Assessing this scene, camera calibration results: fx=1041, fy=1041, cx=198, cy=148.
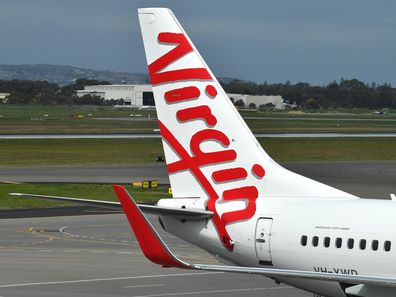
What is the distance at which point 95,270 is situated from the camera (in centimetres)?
4075

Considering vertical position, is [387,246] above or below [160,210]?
below

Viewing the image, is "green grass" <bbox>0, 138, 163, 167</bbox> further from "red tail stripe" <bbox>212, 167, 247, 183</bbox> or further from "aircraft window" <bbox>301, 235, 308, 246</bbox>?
"aircraft window" <bbox>301, 235, 308, 246</bbox>

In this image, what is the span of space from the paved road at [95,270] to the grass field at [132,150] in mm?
48863

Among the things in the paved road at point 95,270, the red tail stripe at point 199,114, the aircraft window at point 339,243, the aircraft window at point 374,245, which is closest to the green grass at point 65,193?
the paved road at point 95,270

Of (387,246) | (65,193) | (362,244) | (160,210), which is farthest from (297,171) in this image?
(387,246)

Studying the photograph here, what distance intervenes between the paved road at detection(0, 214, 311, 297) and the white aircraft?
6151 mm

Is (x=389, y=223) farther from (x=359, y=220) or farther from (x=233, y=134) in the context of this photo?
(x=233, y=134)

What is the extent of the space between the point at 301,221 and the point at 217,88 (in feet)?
15.3

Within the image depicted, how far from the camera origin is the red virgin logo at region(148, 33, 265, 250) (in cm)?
2977

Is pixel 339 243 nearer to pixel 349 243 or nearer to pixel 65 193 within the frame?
pixel 349 243

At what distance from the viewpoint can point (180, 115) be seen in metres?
30.0

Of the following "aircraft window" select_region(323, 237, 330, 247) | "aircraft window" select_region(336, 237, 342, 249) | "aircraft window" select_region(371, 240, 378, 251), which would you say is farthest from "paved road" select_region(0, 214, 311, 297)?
"aircraft window" select_region(371, 240, 378, 251)

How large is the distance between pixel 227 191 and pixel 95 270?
41.0 ft

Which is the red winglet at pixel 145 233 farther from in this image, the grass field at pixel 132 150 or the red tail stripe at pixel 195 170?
the grass field at pixel 132 150
